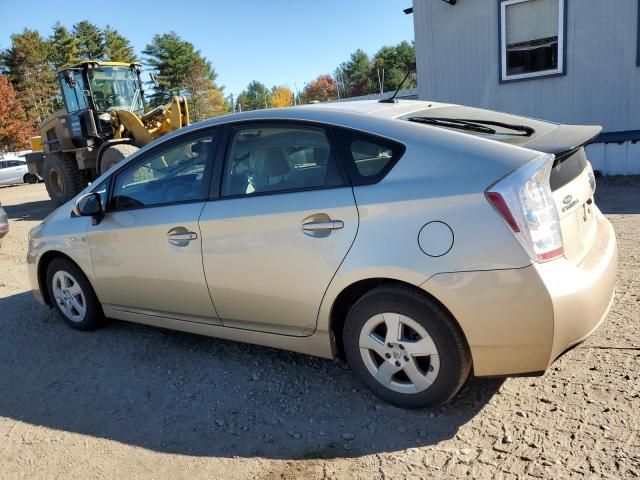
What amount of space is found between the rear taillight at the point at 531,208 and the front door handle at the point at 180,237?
73.2 inches

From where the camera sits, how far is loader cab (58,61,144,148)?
11617mm

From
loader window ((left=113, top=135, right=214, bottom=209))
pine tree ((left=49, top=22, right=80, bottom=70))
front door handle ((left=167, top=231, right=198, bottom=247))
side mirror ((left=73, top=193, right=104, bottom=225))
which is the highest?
pine tree ((left=49, top=22, right=80, bottom=70))

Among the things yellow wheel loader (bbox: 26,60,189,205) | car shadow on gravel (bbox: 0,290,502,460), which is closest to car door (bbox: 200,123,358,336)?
car shadow on gravel (bbox: 0,290,502,460)

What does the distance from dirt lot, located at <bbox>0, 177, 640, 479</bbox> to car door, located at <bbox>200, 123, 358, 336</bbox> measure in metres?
0.46

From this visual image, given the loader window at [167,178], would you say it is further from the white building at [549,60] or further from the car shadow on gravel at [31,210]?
the car shadow on gravel at [31,210]

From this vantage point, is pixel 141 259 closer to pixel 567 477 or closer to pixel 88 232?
pixel 88 232

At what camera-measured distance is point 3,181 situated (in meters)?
24.1

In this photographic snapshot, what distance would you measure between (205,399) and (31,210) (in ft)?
41.3

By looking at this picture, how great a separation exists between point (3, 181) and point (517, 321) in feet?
88.3

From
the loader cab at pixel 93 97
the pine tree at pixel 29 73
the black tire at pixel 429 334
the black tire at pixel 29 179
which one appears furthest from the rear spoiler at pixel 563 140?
the pine tree at pixel 29 73

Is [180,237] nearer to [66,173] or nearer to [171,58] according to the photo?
[66,173]

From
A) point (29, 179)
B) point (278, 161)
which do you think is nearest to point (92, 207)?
point (278, 161)

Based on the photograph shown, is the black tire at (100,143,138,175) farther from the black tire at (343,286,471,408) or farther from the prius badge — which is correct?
the prius badge

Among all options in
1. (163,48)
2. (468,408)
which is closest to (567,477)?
(468,408)
